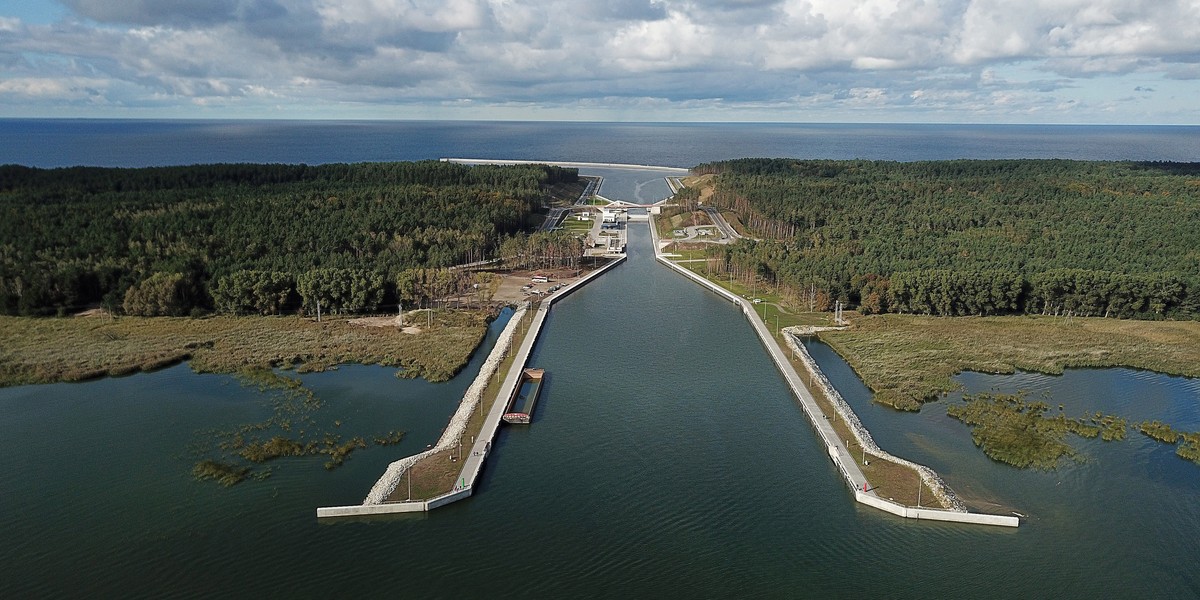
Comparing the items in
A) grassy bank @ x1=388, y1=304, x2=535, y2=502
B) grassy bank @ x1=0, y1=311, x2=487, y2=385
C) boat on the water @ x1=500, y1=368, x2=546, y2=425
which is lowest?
grassy bank @ x1=388, y1=304, x2=535, y2=502

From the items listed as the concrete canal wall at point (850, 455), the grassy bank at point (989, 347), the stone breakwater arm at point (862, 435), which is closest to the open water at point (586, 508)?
the concrete canal wall at point (850, 455)

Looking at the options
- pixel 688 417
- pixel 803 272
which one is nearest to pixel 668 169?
pixel 803 272

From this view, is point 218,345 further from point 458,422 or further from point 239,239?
point 458,422

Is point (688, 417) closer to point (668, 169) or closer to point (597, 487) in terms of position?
point (597, 487)

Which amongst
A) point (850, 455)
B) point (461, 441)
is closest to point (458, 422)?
point (461, 441)

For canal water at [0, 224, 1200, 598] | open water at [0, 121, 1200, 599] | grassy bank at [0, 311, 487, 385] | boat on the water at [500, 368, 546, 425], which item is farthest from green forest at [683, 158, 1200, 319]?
grassy bank at [0, 311, 487, 385]

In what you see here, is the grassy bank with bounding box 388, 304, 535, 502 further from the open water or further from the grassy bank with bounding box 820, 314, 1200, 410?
the grassy bank with bounding box 820, 314, 1200, 410
